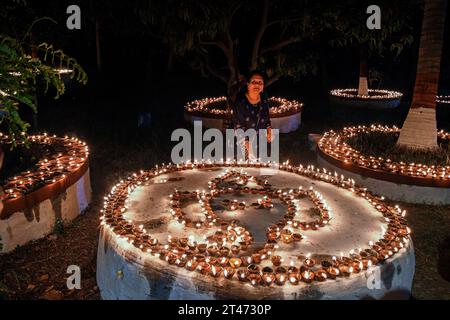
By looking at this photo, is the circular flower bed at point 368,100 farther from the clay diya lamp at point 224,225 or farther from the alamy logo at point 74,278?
the alamy logo at point 74,278

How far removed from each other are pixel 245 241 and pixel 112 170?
19.2ft

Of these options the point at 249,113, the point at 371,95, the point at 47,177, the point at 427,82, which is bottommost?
the point at 47,177

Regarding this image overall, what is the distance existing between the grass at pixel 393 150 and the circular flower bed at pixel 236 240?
312cm

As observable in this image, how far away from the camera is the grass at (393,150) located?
28.1 ft

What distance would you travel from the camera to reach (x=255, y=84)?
7121mm

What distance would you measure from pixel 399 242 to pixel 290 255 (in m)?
1.34

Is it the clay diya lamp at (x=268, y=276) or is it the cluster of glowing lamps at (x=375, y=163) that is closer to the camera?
the clay diya lamp at (x=268, y=276)

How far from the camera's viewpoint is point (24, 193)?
18.8 feet

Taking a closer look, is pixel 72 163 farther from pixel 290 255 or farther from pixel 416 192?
pixel 416 192

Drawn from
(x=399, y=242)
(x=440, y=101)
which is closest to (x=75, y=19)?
(x=399, y=242)

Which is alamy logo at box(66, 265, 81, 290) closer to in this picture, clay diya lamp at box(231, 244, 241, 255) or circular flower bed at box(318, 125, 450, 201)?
clay diya lamp at box(231, 244, 241, 255)

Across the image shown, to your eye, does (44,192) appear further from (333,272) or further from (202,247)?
(333,272)

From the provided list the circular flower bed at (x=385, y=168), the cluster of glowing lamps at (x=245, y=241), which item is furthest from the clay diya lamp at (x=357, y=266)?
the circular flower bed at (x=385, y=168)

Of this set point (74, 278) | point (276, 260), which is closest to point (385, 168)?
point (276, 260)
